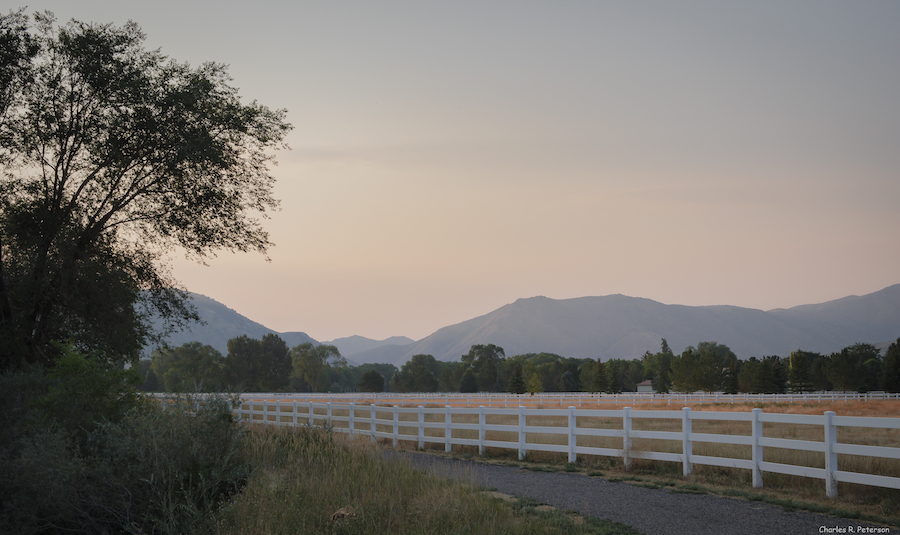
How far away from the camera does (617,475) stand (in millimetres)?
12922

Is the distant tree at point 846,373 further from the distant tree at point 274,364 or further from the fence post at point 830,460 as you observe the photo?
the fence post at point 830,460

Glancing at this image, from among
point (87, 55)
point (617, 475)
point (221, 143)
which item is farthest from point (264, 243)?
point (617, 475)

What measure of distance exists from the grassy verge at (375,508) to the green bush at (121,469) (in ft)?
1.94

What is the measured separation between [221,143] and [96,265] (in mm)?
4997

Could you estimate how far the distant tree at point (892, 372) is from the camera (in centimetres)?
9206

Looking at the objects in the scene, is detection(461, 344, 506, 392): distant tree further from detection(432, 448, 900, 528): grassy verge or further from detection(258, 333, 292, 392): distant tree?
detection(432, 448, 900, 528): grassy verge

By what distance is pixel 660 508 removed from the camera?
9742mm

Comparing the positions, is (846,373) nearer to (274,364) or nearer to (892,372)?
(892,372)

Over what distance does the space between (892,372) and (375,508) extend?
10572 centimetres

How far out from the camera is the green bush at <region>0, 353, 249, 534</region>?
32.1ft

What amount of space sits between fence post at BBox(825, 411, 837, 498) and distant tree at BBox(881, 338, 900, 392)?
322 ft

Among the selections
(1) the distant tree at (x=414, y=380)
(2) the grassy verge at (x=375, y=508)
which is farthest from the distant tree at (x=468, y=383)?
(2) the grassy verge at (x=375, y=508)

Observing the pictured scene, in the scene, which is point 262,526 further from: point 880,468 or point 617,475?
point 880,468

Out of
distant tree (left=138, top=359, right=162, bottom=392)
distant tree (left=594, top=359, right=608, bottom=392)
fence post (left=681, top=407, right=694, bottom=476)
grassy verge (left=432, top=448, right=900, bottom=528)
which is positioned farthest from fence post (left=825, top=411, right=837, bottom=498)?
distant tree (left=594, top=359, right=608, bottom=392)
